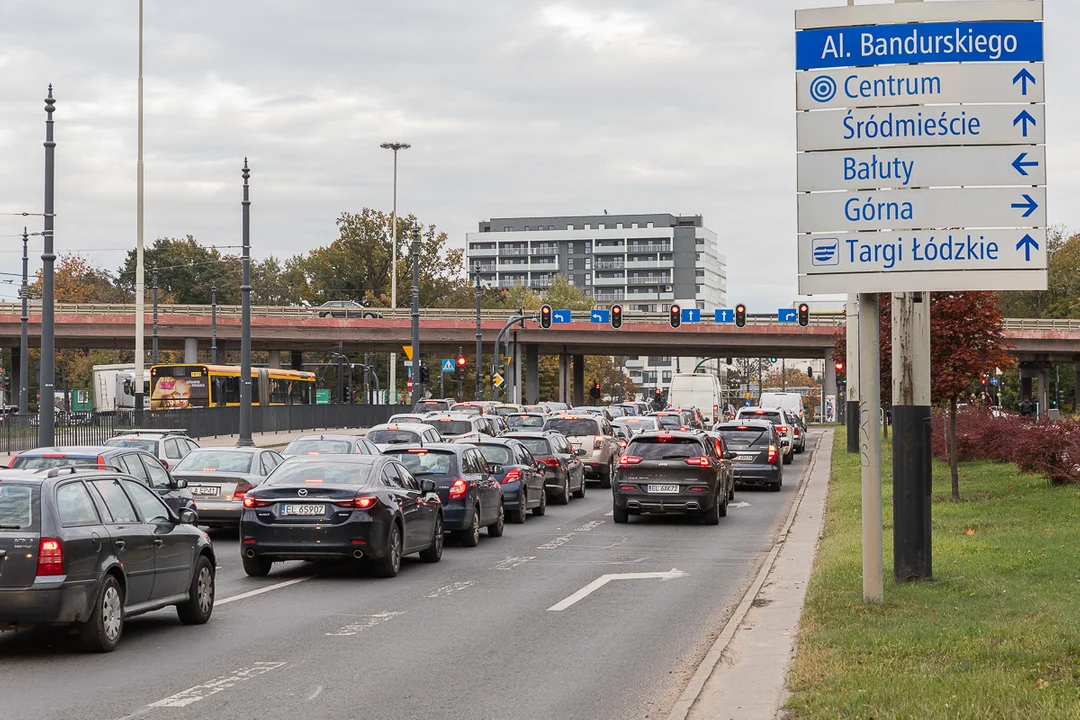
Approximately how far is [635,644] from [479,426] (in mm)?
28143

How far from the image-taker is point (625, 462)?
1009 inches

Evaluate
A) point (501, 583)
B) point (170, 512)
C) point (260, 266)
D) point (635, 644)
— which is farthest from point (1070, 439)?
point (260, 266)

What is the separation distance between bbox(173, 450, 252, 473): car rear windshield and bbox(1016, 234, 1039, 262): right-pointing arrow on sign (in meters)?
13.2

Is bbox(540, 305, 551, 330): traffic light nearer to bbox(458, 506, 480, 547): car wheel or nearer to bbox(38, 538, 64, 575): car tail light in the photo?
bbox(458, 506, 480, 547): car wheel

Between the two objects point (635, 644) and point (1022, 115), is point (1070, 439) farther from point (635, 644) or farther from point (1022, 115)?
point (635, 644)

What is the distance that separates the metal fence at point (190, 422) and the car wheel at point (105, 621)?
22682 mm

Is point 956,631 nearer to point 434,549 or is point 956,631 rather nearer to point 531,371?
point 434,549

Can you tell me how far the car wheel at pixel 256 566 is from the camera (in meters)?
17.1

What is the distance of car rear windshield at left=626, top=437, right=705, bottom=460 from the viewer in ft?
83.7

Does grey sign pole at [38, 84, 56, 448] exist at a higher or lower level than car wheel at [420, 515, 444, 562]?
higher

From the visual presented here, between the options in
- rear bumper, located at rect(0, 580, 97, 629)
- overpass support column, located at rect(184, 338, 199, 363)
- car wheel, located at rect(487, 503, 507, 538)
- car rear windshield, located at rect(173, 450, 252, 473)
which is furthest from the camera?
overpass support column, located at rect(184, 338, 199, 363)

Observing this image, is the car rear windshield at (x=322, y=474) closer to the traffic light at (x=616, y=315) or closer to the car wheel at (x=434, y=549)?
the car wheel at (x=434, y=549)

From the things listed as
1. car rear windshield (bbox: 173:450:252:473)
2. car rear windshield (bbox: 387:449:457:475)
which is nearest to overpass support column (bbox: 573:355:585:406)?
car rear windshield (bbox: 173:450:252:473)

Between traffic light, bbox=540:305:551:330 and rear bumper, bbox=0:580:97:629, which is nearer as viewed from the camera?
rear bumper, bbox=0:580:97:629
